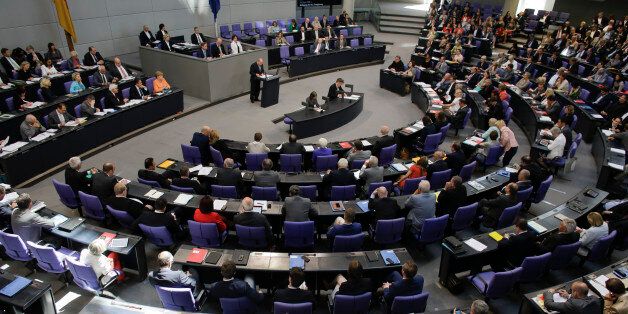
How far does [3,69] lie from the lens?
14680mm

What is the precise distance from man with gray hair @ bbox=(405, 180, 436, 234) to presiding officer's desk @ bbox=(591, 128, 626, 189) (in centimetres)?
499

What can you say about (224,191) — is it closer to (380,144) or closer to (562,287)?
(380,144)

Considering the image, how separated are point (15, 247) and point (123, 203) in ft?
5.37

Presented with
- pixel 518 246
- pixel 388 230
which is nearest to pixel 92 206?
pixel 388 230

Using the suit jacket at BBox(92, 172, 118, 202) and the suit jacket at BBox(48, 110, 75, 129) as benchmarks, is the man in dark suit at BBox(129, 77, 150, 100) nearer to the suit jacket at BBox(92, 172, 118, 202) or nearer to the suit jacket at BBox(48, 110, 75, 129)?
the suit jacket at BBox(48, 110, 75, 129)

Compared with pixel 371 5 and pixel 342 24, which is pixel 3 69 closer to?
pixel 342 24

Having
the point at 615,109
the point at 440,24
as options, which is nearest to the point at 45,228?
the point at 615,109

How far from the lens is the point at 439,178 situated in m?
9.06

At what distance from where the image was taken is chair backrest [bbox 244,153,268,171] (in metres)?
9.67

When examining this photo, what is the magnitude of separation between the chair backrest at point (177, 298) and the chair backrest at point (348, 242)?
2329 millimetres

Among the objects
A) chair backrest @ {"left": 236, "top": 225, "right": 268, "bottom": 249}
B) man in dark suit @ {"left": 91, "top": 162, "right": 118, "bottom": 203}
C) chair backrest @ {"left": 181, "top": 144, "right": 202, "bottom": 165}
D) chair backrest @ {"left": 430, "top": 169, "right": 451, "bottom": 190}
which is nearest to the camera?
chair backrest @ {"left": 236, "top": 225, "right": 268, "bottom": 249}

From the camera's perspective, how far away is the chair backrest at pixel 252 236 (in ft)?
22.6

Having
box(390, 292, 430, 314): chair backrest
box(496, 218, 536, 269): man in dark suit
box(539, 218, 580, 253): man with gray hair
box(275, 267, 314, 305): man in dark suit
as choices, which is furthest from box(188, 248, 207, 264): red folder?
box(539, 218, 580, 253): man with gray hair

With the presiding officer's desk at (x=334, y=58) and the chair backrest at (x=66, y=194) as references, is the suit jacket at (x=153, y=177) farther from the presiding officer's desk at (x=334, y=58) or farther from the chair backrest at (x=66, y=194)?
the presiding officer's desk at (x=334, y=58)
